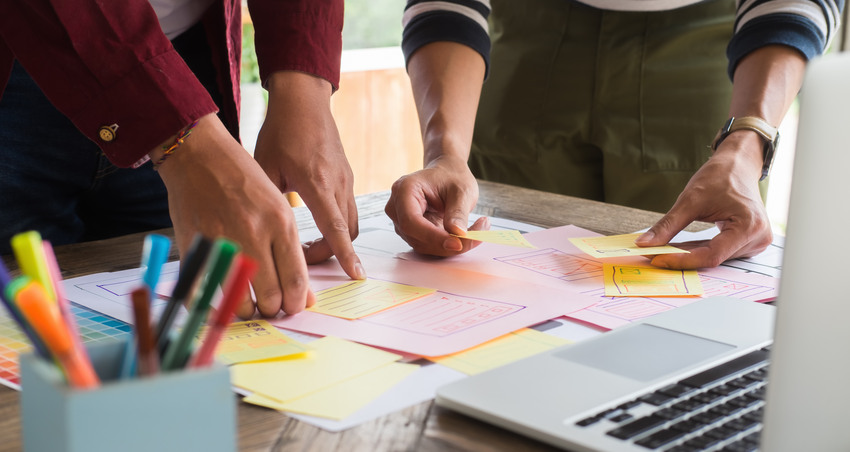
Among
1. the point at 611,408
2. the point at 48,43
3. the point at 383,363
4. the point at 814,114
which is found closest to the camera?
the point at 814,114

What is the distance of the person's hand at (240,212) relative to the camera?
0.76m

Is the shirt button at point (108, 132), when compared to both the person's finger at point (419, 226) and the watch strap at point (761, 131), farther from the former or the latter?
the watch strap at point (761, 131)

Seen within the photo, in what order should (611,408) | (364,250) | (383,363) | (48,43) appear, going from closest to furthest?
(611,408) < (383,363) < (48,43) < (364,250)

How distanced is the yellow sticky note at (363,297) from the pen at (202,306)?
39cm

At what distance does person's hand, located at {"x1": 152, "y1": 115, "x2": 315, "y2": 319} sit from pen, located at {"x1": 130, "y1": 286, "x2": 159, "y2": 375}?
0.38 meters

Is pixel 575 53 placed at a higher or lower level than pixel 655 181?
higher

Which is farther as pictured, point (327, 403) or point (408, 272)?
point (408, 272)

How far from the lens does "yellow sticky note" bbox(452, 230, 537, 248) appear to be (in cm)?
97

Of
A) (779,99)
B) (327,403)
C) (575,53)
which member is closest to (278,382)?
(327,403)

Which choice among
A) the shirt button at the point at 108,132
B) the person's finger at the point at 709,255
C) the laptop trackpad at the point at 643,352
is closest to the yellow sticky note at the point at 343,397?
the laptop trackpad at the point at 643,352

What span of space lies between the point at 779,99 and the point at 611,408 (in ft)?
2.91

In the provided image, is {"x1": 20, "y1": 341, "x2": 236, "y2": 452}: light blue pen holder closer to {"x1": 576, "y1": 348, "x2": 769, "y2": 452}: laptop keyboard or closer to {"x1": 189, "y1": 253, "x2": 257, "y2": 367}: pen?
{"x1": 189, "y1": 253, "x2": 257, "y2": 367}: pen

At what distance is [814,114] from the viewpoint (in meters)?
0.37

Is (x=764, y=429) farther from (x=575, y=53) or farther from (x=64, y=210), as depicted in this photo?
(x=575, y=53)
